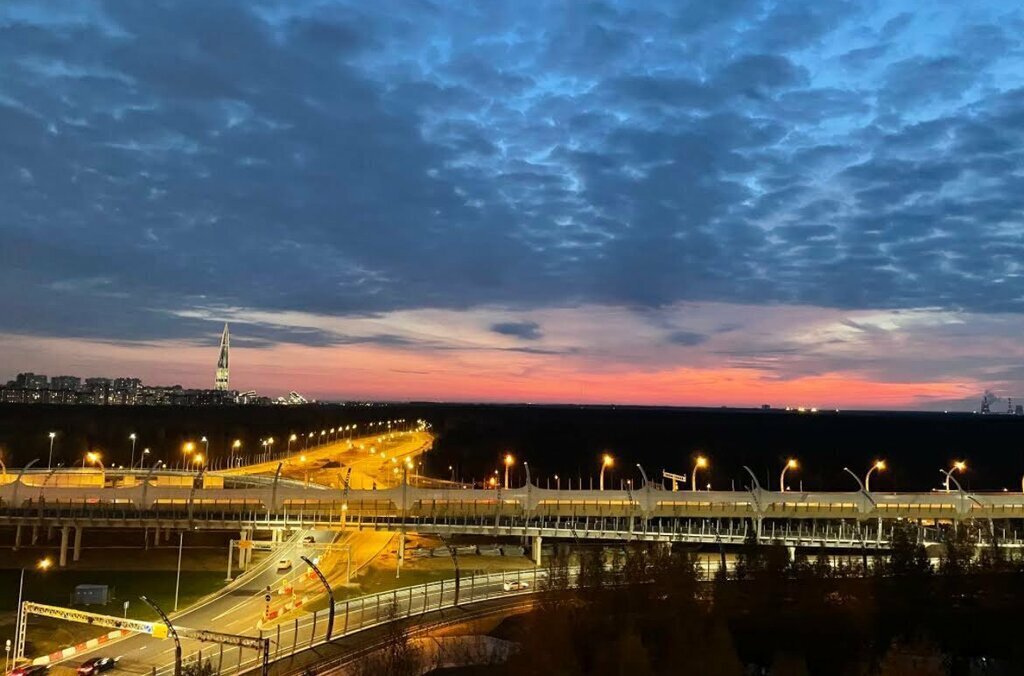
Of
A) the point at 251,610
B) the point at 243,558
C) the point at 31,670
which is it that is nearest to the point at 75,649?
the point at 31,670

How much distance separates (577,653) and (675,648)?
5.85 m

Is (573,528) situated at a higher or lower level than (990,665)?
higher

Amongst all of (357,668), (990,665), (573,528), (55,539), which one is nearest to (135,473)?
(55,539)

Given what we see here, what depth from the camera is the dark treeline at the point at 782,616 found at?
42.9 meters

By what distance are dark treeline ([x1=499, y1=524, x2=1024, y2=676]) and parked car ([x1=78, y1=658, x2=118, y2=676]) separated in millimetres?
20102

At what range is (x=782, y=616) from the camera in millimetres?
51750

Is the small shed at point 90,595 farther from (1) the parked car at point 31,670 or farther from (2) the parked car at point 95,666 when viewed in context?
(2) the parked car at point 95,666

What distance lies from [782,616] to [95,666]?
140 feet

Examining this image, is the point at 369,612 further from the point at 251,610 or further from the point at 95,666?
the point at 95,666

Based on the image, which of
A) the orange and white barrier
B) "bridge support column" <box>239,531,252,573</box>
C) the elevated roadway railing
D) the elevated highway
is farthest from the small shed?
the elevated roadway railing

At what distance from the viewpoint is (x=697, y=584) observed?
52156mm

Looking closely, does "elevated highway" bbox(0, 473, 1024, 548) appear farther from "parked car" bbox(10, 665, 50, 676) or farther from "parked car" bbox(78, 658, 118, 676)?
"parked car" bbox(10, 665, 50, 676)

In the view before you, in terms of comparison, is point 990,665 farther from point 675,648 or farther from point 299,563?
point 299,563

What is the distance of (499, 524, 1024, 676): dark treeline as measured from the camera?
42938mm
